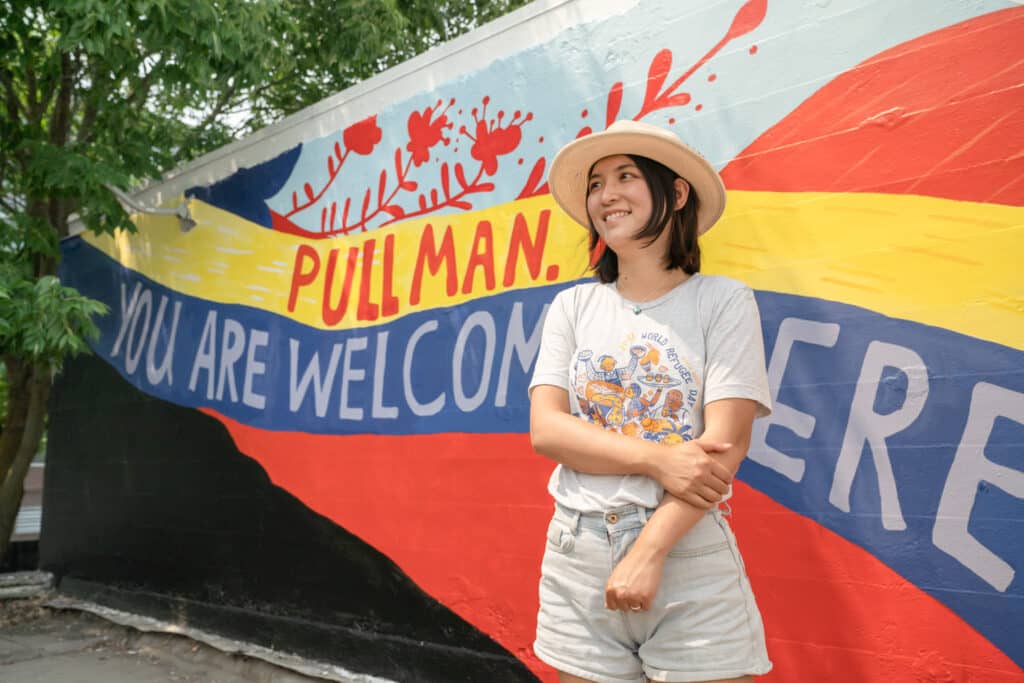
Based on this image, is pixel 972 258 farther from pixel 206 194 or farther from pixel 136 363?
pixel 136 363

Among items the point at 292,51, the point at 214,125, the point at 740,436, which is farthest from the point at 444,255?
the point at 214,125

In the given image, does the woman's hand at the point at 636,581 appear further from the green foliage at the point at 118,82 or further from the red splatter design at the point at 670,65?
the green foliage at the point at 118,82

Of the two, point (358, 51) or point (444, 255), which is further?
point (358, 51)

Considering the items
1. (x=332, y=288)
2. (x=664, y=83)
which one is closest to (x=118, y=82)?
(x=332, y=288)

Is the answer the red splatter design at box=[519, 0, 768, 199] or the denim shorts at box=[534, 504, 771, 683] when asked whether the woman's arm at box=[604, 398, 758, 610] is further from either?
the red splatter design at box=[519, 0, 768, 199]

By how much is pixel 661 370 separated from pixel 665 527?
321mm

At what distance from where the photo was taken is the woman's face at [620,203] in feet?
6.59

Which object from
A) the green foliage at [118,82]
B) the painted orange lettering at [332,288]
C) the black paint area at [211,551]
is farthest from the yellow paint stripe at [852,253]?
the green foliage at [118,82]

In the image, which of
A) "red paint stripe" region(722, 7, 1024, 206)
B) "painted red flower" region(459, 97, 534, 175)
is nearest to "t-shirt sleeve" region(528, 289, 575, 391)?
"red paint stripe" region(722, 7, 1024, 206)

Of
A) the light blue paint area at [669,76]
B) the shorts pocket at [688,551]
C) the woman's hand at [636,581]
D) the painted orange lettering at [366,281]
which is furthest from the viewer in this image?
the painted orange lettering at [366,281]

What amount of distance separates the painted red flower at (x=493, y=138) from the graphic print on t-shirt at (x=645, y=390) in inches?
84.0

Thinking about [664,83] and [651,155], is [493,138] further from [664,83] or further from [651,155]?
[651,155]

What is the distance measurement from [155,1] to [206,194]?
1278mm

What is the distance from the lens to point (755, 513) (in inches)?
119
